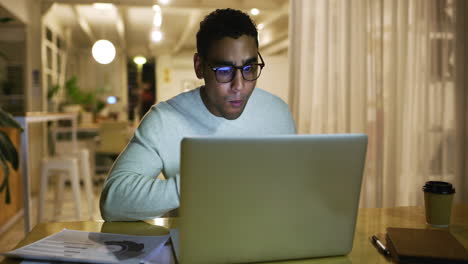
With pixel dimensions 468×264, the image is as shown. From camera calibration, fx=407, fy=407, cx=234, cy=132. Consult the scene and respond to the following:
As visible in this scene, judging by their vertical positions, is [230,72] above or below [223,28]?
below

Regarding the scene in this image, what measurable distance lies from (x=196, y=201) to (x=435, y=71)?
256cm

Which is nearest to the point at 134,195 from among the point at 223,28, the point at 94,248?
the point at 94,248

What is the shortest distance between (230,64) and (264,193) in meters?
0.60

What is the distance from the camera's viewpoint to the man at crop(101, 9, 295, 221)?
3.35 feet

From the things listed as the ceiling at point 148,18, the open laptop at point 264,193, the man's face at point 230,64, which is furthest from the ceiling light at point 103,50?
the open laptop at point 264,193

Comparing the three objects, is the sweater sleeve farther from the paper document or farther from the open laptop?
the open laptop

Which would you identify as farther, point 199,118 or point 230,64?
point 199,118

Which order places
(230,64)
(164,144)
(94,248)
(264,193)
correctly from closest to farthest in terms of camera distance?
(264,193) → (94,248) → (230,64) → (164,144)

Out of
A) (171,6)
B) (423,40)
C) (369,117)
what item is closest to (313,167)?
(369,117)

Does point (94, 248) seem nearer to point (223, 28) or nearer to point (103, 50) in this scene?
point (223, 28)

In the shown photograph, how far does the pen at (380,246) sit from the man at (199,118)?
0.42 metres

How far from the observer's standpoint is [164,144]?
1303 mm

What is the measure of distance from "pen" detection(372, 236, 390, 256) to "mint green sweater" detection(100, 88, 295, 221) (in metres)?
0.43

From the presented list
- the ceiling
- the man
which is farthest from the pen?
the ceiling
